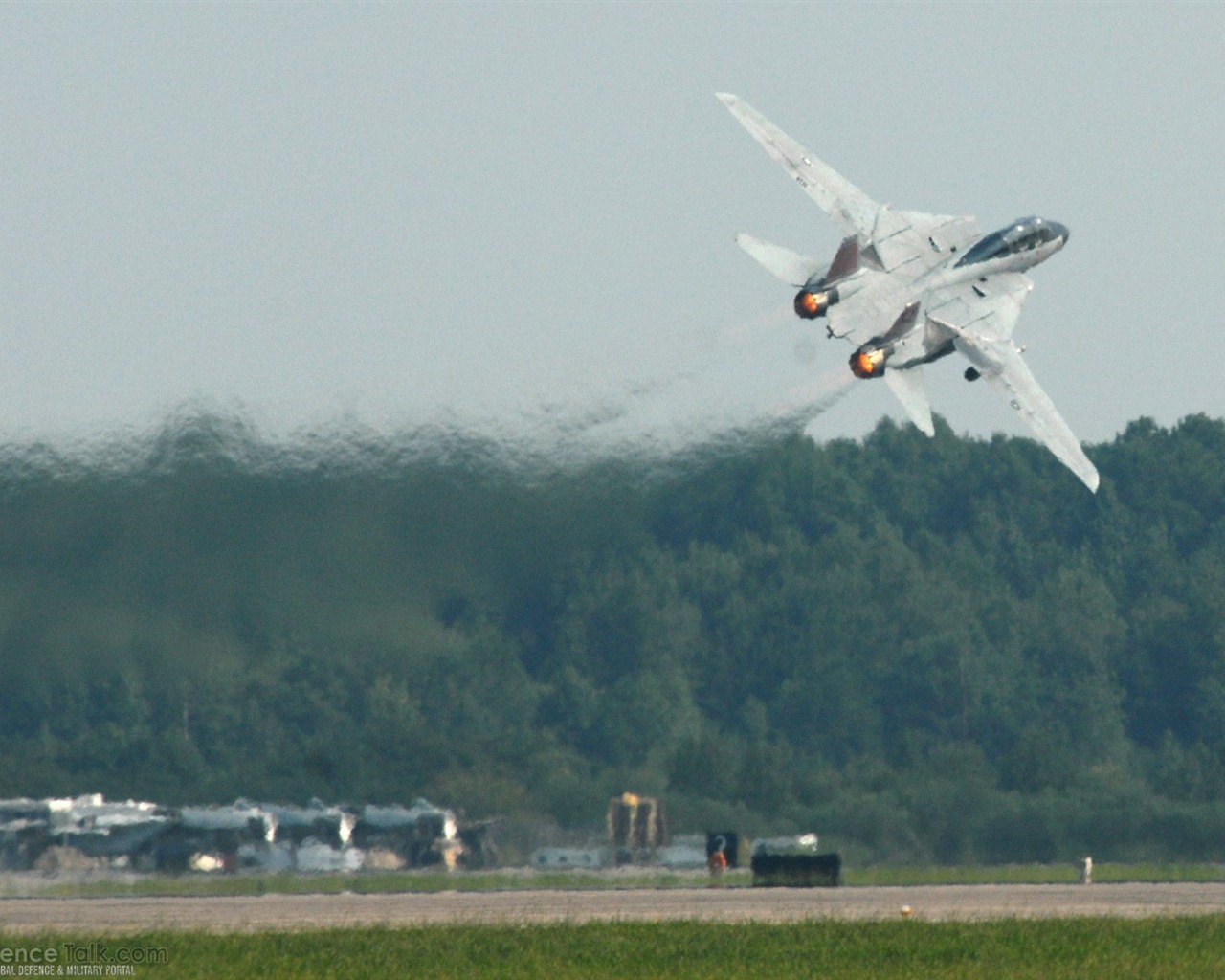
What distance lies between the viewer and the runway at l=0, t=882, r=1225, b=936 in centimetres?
5166

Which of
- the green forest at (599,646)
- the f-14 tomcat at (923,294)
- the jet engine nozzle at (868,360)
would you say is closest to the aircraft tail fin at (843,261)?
the f-14 tomcat at (923,294)

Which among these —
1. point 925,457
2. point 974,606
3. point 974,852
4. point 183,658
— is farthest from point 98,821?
point 925,457

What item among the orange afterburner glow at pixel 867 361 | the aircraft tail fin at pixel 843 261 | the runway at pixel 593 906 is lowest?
the runway at pixel 593 906

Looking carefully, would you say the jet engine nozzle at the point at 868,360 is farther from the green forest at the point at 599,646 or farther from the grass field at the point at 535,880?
the grass field at the point at 535,880

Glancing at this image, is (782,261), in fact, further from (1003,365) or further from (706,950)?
(706,950)

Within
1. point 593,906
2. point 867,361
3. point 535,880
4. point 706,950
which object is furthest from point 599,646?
point 706,950

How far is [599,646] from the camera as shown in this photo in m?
95.4

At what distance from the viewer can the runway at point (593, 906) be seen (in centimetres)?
5166

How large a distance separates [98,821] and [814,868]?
2117cm

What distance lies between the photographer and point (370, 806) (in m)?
72.6

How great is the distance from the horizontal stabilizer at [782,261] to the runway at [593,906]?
1523cm

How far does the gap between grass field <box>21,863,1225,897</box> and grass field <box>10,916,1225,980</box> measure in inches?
688

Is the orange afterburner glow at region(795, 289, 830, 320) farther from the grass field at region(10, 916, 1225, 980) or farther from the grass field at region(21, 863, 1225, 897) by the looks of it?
the grass field at region(21, 863, 1225, 897)

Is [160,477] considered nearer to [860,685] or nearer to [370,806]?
[370,806]
